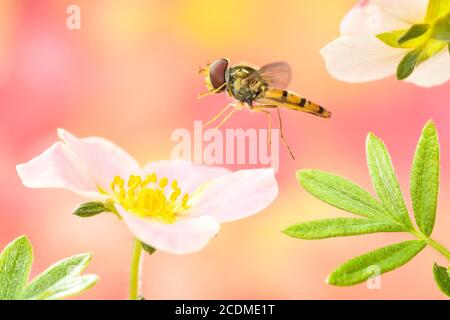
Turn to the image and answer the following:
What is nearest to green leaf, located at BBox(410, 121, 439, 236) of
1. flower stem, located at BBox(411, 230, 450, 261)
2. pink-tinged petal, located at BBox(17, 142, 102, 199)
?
flower stem, located at BBox(411, 230, 450, 261)

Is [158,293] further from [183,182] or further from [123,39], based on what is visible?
[183,182]

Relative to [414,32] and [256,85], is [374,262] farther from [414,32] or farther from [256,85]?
[256,85]

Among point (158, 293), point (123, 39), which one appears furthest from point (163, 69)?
point (158, 293)

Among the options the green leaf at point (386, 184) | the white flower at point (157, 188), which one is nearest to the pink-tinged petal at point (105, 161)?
the white flower at point (157, 188)

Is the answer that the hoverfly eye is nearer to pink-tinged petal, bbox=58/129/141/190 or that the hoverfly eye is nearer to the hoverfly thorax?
the hoverfly thorax

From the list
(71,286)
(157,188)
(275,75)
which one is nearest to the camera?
(71,286)

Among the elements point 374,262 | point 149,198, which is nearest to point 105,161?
point 149,198
